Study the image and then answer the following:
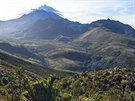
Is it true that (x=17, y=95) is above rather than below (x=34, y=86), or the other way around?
below

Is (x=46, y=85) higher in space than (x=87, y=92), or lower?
higher

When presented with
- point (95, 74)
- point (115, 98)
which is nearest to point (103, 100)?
point (115, 98)

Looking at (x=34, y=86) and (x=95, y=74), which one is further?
(x=95, y=74)

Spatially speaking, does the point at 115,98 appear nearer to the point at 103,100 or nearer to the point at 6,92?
the point at 103,100

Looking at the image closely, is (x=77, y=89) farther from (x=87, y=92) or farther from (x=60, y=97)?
(x=60, y=97)

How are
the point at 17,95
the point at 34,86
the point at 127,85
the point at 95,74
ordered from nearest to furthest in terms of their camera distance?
the point at 34,86 → the point at 17,95 → the point at 127,85 → the point at 95,74

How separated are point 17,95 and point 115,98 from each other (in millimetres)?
33941

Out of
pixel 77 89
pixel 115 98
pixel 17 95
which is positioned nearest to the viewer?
pixel 17 95

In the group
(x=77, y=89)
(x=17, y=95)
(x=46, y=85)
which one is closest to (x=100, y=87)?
(x=77, y=89)

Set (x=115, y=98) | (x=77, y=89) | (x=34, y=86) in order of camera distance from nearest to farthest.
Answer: (x=34, y=86), (x=115, y=98), (x=77, y=89)

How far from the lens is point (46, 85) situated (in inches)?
3573

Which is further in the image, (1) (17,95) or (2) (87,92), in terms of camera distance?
(2) (87,92)

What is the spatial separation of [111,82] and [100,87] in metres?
6.17

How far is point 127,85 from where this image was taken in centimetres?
15062
